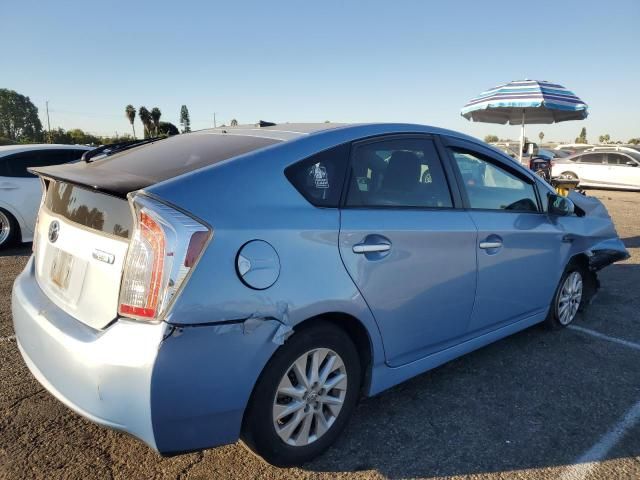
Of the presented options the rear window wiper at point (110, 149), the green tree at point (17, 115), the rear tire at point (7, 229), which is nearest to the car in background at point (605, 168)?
the rear tire at point (7, 229)

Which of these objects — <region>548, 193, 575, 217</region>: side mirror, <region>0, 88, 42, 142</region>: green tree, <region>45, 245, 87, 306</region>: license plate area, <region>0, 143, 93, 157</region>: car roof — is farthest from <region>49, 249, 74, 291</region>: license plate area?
<region>0, 88, 42, 142</region>: green tree

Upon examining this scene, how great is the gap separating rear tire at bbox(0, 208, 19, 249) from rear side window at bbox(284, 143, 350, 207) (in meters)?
6.27

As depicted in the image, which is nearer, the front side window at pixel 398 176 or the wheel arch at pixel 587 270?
the front side window at pixel 398 176

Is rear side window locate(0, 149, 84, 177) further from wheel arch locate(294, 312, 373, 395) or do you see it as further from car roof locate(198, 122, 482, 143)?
wheel arch locate(294, 312, 373, 395)

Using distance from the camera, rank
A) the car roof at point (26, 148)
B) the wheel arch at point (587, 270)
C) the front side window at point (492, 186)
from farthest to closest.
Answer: the car roof at point (26, 148), the wheel arch at point (587, 270), the front side window at point (492, 186)

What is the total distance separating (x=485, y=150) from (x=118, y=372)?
2.63 m

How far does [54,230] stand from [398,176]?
1795 mm

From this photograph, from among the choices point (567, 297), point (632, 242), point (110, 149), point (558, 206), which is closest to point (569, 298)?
point (567, 297)

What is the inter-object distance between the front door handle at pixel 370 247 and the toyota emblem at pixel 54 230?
56.1 inches

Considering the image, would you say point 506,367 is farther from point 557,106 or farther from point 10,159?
point 557,106

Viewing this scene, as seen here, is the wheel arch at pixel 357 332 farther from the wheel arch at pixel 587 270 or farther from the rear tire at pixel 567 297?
the wheel arch at pixel 587 270

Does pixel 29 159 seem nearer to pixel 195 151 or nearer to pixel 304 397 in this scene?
pixel 195 151

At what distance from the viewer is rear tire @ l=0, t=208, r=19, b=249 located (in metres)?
6.83

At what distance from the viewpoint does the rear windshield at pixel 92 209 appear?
1.97 meters
